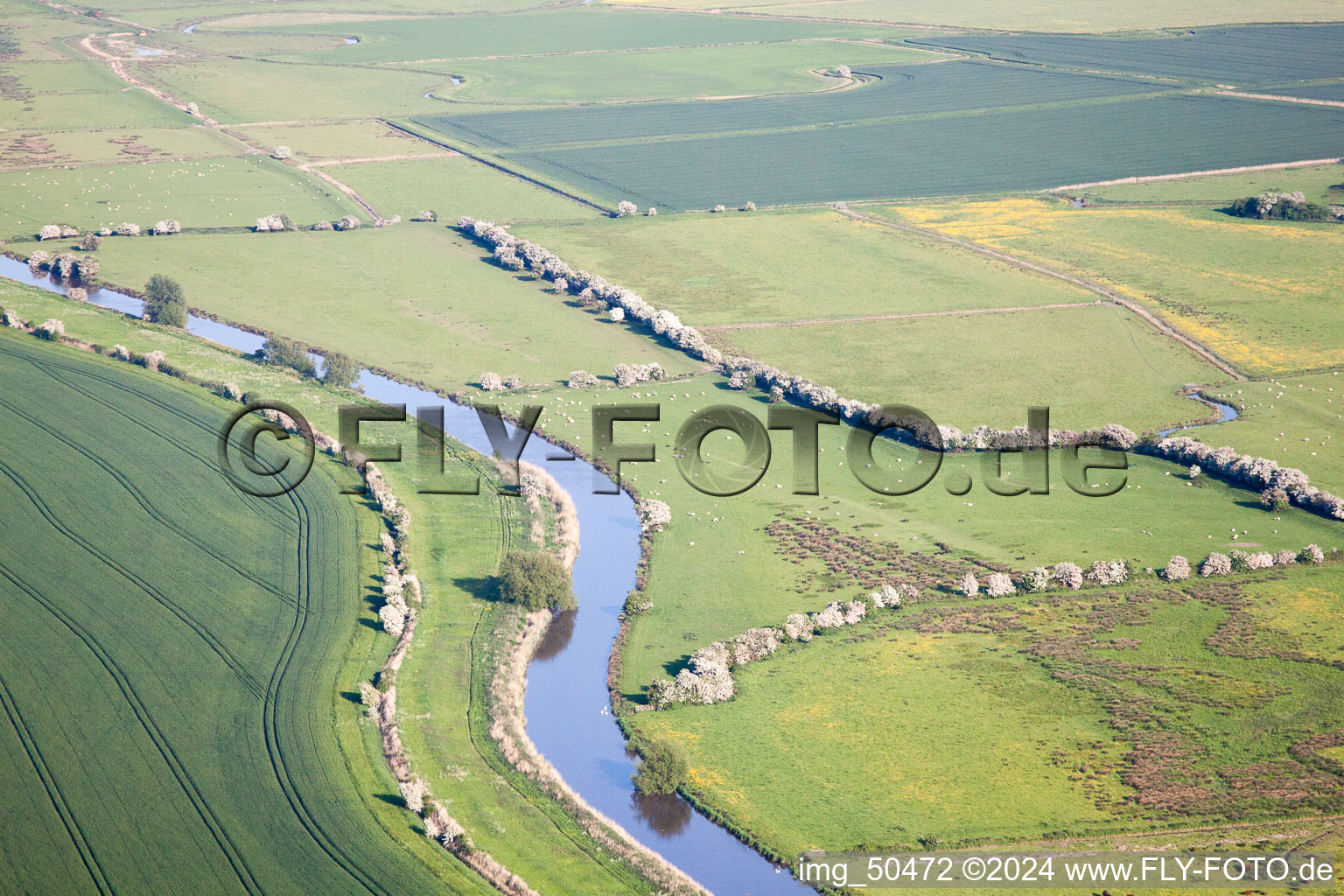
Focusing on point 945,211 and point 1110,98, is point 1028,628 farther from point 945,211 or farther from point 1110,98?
point 1110,98

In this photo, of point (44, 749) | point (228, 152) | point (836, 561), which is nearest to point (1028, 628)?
point (836, 561)

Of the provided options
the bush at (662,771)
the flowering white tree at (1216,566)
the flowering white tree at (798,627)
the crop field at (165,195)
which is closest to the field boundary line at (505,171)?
the crop field at (165,195)

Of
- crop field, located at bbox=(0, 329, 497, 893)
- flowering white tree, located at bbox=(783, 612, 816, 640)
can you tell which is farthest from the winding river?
flowering white tree, located at bbox=(783, 612, 816, 640)

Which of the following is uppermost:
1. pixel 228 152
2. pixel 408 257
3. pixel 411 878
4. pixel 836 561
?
pixel 228 152

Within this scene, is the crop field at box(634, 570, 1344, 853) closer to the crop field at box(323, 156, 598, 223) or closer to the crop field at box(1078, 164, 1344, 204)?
the crop field at box(323, 156, 598, 223)

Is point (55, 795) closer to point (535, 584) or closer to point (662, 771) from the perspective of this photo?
point (662, 771)

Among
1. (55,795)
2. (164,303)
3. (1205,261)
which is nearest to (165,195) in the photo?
(164,303)

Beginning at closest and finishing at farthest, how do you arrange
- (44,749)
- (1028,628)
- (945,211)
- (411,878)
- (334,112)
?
(411,878) < (44,749) < (1028,628) < (945,211) < (334,112)
